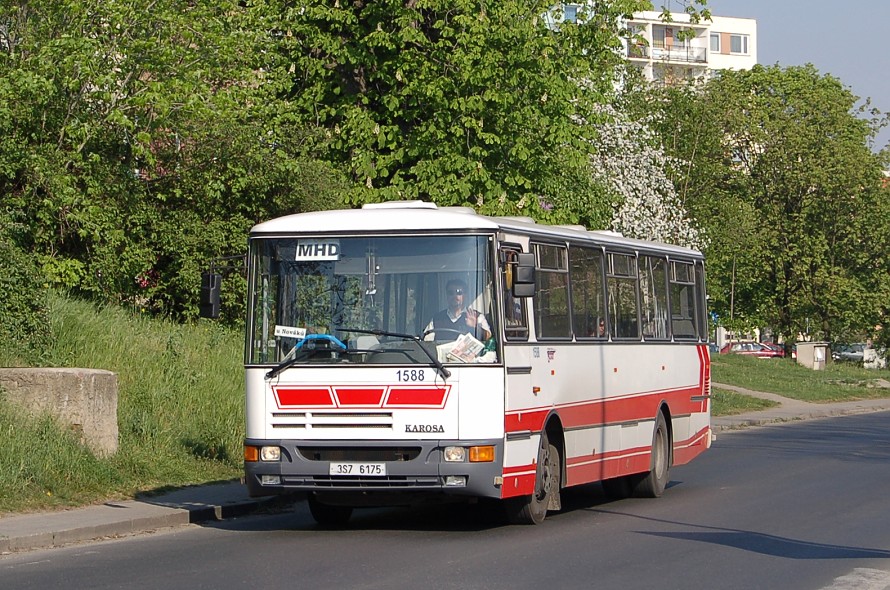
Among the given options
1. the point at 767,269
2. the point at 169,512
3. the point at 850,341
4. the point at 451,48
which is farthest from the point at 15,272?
the point at 850,341

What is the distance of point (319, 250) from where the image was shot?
13711 millimetres

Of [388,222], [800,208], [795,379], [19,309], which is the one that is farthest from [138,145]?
[800,208]

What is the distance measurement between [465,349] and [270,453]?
1982mm

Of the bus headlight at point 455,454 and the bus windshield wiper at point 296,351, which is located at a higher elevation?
the bus windshield wiper at point 296,351

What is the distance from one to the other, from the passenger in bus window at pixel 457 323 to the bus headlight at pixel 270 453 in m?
1.71

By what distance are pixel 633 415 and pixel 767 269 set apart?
178 feet

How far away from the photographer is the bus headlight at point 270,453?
13.3 metres

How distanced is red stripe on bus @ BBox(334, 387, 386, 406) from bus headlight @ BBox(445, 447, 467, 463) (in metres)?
0.74

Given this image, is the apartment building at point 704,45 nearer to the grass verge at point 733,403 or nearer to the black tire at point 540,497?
the grass verge at point 733,403

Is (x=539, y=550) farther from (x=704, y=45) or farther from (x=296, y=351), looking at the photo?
(x=704, y=45)

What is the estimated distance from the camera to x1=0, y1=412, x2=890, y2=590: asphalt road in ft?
34.8

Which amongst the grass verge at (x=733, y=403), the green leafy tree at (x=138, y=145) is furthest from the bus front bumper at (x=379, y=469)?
the grass verge at (x=733, y=403)

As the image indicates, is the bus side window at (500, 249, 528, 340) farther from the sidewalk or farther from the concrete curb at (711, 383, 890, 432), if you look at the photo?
the concrete curb at (711, 383, 890, 432)

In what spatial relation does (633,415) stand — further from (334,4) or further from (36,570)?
(334,4)
